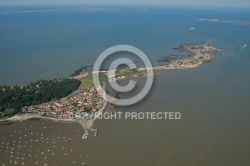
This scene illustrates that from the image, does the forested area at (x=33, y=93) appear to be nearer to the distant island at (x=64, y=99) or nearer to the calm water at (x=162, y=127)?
the distant island at (x=64, y=99)

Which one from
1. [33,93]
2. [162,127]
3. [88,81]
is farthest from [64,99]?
[162,127]

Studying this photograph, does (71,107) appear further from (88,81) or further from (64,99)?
(88,81)

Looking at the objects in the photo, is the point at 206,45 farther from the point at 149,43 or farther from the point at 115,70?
the point at 115,70

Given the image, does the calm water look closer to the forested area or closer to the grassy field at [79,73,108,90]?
the forested area

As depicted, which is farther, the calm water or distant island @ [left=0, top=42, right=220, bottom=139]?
distant island @ [left=0, top=42, right=220, bottom=139]

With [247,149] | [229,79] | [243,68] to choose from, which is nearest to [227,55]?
[243,68]

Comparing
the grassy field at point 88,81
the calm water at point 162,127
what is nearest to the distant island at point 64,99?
the grassy field at point 88,81

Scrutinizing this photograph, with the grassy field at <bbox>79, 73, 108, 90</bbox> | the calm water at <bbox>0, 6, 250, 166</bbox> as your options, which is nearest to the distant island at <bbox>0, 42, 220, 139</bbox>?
the grassy field at <bbox>79, 73, 108, 90</bbox>
